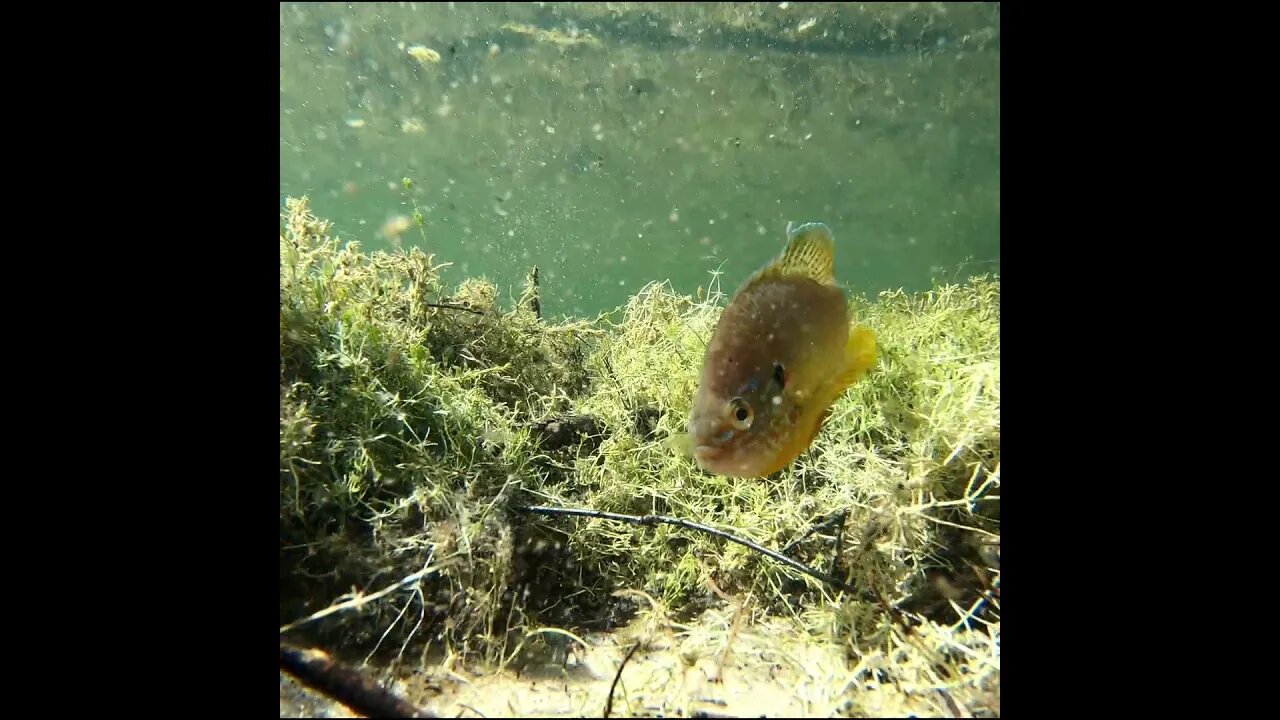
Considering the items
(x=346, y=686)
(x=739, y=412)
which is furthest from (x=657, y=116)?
(x=346, y=686)

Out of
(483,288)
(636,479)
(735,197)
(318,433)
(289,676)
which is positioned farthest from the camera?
(735,197)

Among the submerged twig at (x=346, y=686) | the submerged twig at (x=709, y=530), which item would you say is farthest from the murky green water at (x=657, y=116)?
the submerged twig at (x=346, y=686)

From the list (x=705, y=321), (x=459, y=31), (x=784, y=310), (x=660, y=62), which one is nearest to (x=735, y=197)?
(x=660, y=62)

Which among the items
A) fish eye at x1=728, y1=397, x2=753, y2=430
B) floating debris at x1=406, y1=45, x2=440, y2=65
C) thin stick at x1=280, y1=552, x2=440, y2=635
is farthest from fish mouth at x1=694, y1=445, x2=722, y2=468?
floating debris at x1=406, y1=45, x2=440, y2=65

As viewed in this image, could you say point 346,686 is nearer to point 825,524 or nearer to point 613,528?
point 613,528

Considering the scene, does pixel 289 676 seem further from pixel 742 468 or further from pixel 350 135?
pixel 350 135

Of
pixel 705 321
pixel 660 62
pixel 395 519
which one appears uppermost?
pixel 660 62

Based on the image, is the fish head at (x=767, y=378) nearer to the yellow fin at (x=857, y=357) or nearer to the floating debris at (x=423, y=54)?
the yellow fin at (x=857, y=357)
